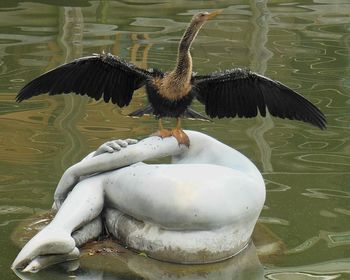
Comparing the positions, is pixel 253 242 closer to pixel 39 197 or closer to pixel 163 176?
pixel 163 176

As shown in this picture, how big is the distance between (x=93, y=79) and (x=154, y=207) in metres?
1.02

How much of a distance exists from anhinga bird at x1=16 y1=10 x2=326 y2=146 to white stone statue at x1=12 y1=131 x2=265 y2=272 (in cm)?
29

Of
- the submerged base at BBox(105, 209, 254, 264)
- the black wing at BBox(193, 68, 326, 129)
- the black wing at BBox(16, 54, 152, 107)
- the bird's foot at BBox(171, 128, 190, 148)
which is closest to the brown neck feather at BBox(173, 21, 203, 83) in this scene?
the black wing at BBox(193, 68, 326, 129)

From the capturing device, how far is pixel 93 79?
16.4 ft

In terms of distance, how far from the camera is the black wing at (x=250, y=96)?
15.9 ft

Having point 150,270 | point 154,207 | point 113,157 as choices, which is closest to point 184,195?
point 154,207

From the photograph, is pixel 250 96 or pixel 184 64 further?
pixel 250 96

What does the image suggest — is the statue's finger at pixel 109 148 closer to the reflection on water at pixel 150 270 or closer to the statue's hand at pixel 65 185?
the statue's hand at pixel 65 185

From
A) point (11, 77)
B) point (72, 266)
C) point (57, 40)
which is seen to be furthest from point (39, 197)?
point (57, 40)

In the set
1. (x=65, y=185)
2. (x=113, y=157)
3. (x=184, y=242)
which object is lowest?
(x=184, y=242)

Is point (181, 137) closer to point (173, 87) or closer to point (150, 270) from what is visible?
point (173, 87)

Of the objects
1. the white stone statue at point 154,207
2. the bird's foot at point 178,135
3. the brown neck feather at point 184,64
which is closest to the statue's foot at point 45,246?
the white stone statue at point 154,207

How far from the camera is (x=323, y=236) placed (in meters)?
4.88

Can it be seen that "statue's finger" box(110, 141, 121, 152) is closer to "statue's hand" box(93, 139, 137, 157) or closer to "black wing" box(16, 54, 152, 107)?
"statue's hand" box(93, 139, 137, 157)
